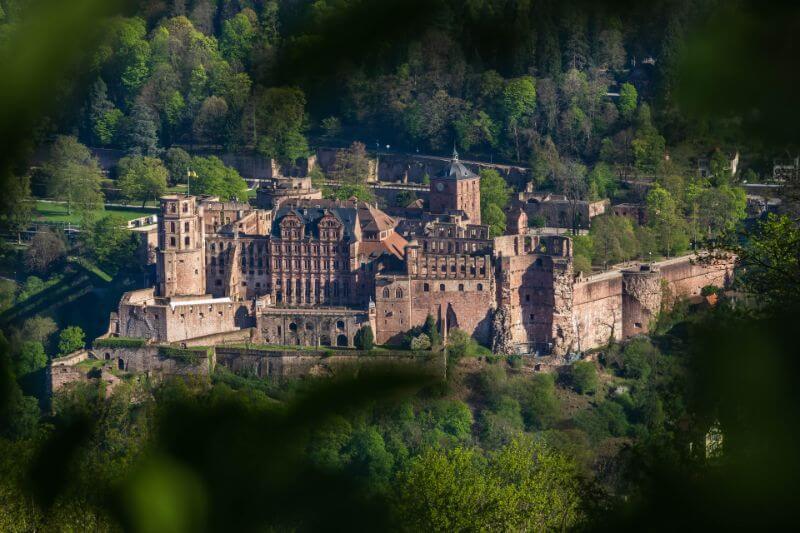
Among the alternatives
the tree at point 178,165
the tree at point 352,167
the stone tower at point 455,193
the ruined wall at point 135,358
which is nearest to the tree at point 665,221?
the stone tower at point 455,193

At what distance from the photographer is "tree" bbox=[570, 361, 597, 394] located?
1229 inches

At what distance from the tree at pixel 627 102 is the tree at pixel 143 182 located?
11.7 metres

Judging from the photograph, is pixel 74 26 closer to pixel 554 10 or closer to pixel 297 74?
pixel 297 74

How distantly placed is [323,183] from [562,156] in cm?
623

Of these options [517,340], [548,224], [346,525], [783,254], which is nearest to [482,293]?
[517,340]

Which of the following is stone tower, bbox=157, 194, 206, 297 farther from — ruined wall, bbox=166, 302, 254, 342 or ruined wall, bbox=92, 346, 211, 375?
ruined wall, bbox=92, 346, 211, 375

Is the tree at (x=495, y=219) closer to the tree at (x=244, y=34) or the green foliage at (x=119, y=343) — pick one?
the green foliage at (x=119, y=343)

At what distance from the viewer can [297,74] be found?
222cm

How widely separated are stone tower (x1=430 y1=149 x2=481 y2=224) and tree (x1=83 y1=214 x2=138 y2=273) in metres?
6.71

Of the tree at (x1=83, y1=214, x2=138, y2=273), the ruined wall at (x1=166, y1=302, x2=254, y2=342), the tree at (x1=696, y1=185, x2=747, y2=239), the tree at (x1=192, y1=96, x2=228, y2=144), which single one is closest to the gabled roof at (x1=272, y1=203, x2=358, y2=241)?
the ruined wall at (x1=166, y1=302, x2=254, y2=342)

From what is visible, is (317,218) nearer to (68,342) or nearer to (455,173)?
(455,173)

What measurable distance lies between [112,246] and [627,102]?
14156 millimetres

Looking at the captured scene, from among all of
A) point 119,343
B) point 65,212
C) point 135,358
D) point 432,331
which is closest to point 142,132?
point 65,212

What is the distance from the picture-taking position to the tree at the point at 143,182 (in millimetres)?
40562
